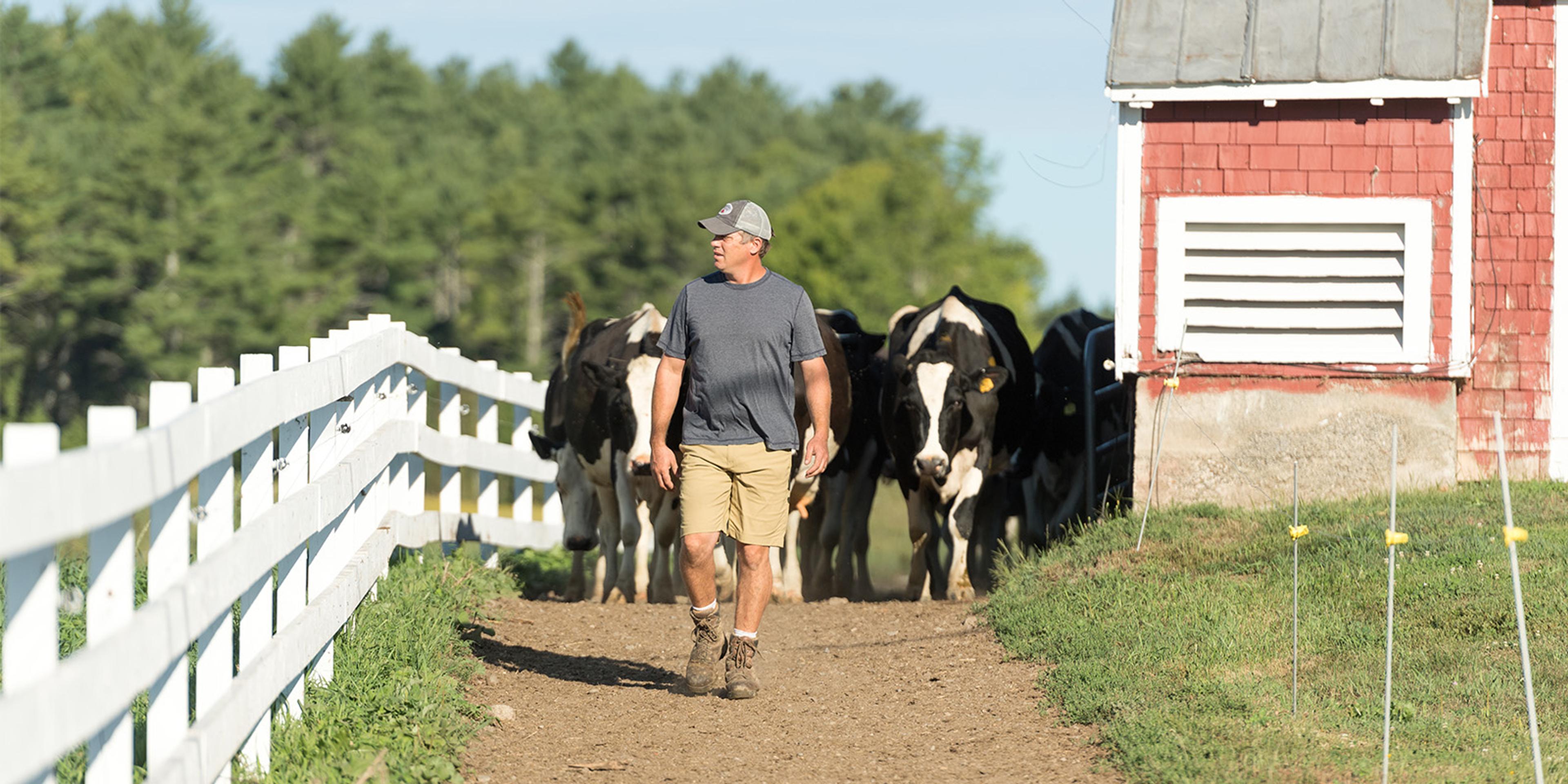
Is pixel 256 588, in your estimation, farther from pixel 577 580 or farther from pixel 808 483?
pixel 577 580

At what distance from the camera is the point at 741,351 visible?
7660 millimetres

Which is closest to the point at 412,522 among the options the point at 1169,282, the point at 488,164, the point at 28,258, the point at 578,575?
the point at 578,575

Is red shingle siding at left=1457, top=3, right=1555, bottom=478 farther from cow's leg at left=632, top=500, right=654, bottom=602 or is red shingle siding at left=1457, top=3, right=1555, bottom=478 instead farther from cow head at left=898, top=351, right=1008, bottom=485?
cow's leg at left=632, top=500, right=654, bottom=602

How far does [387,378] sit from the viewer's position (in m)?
8.52

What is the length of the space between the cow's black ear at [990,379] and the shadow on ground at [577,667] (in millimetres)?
4124

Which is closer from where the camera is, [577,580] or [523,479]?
[577,580]

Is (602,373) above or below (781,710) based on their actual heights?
above

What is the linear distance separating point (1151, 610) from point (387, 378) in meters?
3.78

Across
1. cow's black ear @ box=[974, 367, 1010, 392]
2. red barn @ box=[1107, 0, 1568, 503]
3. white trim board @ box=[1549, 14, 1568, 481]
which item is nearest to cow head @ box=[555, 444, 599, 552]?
cow's black ear @ box=[974, 367, 1010, 392]

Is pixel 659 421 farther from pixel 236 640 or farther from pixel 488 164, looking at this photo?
pixel 488 164

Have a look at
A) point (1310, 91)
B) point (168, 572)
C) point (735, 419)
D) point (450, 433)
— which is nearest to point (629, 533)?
point (450, 433)

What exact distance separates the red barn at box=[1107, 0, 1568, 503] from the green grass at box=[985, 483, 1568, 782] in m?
0.62

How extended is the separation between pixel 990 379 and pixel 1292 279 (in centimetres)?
206

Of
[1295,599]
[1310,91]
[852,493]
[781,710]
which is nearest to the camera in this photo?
[1295,599]
